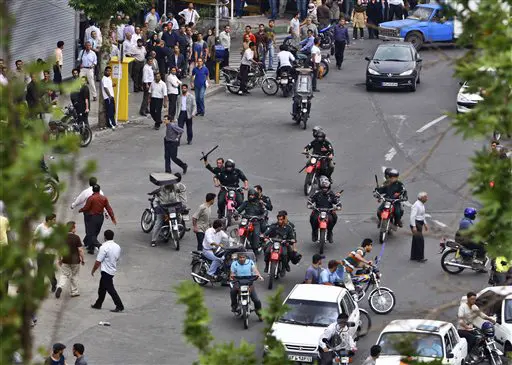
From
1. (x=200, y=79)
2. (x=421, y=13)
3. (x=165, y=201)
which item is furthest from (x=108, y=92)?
(x=421, y=13)

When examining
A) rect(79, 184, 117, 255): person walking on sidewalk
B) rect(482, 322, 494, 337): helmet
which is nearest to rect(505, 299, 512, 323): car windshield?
rect(482, 322, 494, 337): helmet

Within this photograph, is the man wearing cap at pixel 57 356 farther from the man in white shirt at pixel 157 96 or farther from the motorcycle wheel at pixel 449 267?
the man in white shirt at pixel 157 96

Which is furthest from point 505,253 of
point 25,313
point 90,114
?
point 90,114

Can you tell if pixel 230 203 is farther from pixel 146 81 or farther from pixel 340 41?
pixel 340 41

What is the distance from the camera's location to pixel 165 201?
80.2 ft

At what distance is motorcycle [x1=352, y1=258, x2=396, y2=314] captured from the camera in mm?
21719

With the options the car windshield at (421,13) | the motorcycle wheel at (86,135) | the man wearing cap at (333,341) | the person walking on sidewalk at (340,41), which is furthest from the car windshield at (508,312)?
the person walking on sidewalk at (340,41)

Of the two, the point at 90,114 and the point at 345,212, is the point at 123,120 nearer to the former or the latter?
the point at 90,114

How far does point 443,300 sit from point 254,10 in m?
30.3

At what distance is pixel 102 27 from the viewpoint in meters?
32.1

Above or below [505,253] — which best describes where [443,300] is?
below

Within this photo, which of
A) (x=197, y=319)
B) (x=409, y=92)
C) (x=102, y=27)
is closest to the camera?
(x=197, y=319)

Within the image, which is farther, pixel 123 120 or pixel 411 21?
pixel 411 21

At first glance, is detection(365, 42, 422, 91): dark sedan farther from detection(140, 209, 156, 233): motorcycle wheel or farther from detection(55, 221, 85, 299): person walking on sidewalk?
detection(55, 221, 85, 299): person walking on sidewalk
